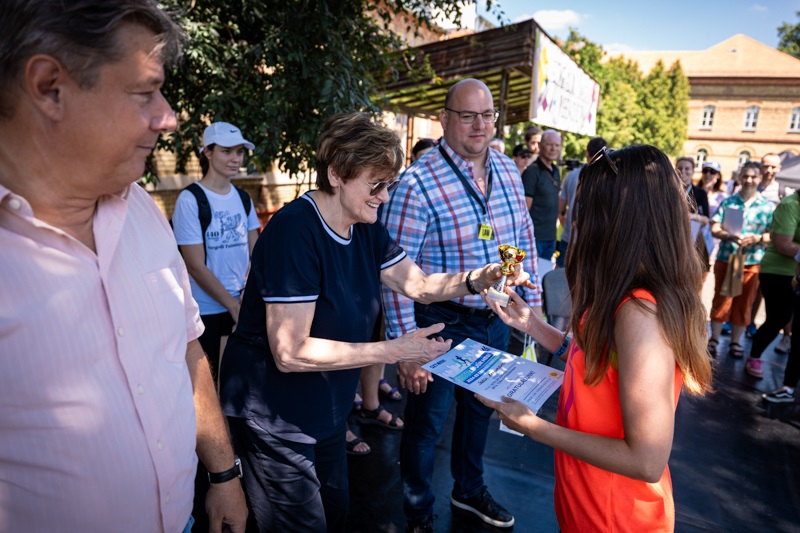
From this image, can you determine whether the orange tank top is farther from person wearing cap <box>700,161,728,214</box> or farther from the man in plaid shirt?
person wearing cap <box>700,161,728,214</box>

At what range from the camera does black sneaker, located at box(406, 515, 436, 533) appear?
2.70 meters

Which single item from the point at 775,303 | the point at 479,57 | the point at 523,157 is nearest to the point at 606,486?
the point at 775,303

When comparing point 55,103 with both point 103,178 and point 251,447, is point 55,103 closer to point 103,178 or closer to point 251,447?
point 103,178

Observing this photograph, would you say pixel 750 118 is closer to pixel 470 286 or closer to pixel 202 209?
pixel 470 286

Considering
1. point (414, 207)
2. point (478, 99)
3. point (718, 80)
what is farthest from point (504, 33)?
point (718, 80)

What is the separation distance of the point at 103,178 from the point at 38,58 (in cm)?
24

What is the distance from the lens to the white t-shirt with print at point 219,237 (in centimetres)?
331

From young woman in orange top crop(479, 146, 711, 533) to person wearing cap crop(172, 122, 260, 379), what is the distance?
8.10ft

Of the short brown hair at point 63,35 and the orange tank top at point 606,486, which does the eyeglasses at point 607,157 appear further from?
the short brown hair at point 63,35

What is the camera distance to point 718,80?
42125mm

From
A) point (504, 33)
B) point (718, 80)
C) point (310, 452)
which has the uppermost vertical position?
point (718, 80)

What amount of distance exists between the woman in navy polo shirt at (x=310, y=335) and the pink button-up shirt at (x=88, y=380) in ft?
1.60

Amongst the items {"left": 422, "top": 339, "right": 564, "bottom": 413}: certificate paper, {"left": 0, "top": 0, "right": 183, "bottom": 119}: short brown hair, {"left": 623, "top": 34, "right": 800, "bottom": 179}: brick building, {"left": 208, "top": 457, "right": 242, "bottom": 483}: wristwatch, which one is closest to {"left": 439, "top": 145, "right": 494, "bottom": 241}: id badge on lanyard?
{"left": 422, "top": 339, "right": 564, "bottom": 413}: certificate paper

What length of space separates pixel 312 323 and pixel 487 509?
187 cm
